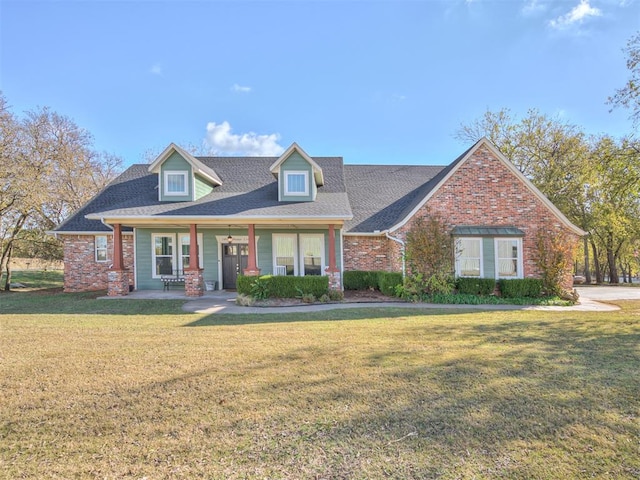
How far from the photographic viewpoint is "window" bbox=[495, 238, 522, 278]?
13359mm

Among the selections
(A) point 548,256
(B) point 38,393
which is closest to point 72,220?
(B) point 38,393

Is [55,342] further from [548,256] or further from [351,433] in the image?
[548,256]

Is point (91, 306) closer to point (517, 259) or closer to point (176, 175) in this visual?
point (176, 175)

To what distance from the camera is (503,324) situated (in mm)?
8117

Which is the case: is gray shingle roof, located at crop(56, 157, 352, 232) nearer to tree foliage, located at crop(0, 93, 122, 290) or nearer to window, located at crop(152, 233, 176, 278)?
window, located at crop(152, 233, 176, 278)

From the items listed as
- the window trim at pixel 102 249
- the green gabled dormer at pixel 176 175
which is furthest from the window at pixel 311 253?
the window trim at pixel 102 249

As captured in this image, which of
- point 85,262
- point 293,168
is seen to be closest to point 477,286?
point 293,168

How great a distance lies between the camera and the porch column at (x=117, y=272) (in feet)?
45.6

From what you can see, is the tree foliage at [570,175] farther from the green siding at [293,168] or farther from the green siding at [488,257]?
the green siding at [293,168]

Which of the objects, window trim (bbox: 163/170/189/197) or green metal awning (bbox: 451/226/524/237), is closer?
green metal awning (bbox: 451/226/524/237)

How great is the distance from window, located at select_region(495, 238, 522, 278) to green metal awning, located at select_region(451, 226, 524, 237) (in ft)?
1.17

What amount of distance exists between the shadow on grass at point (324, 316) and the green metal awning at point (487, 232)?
3587 mm

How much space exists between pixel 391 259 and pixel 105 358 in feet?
38.8

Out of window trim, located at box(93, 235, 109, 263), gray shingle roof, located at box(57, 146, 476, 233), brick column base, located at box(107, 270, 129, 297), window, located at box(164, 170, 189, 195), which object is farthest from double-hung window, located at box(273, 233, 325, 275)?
window trim, located at box(93, 235, 109, 263)
